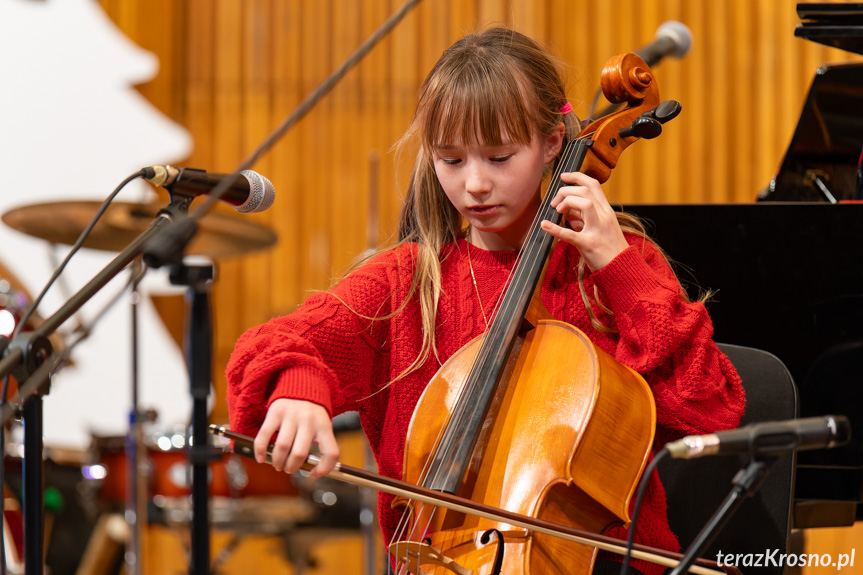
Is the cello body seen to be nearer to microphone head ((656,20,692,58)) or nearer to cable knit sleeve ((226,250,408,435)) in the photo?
cable knit sleeve ((226,250,408,435))

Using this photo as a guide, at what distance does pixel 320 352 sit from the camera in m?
1.14

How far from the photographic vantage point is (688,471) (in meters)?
1.39

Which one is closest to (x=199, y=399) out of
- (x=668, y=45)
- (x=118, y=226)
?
(x=668, y=45)

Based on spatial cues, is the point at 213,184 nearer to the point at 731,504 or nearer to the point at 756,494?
the point at 731,504

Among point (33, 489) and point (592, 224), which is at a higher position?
point (592, 224)

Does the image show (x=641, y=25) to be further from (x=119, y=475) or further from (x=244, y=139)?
(x=119, y=475)

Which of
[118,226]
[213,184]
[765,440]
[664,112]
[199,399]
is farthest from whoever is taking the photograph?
[118,226]

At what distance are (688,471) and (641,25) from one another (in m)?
2.39

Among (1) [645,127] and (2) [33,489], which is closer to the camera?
(2) [33,489]

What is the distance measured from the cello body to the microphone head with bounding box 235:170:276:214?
30 cm

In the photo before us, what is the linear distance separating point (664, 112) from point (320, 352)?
0.53 metres

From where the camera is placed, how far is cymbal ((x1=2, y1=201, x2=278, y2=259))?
2.41m

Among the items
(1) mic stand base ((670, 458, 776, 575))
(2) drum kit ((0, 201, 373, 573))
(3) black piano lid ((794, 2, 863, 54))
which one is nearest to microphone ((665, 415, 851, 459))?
(1) mic stand base ((670, 458, 776, 575))

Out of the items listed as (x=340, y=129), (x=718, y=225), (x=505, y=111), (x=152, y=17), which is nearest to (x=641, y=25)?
(x=340, y=129)
